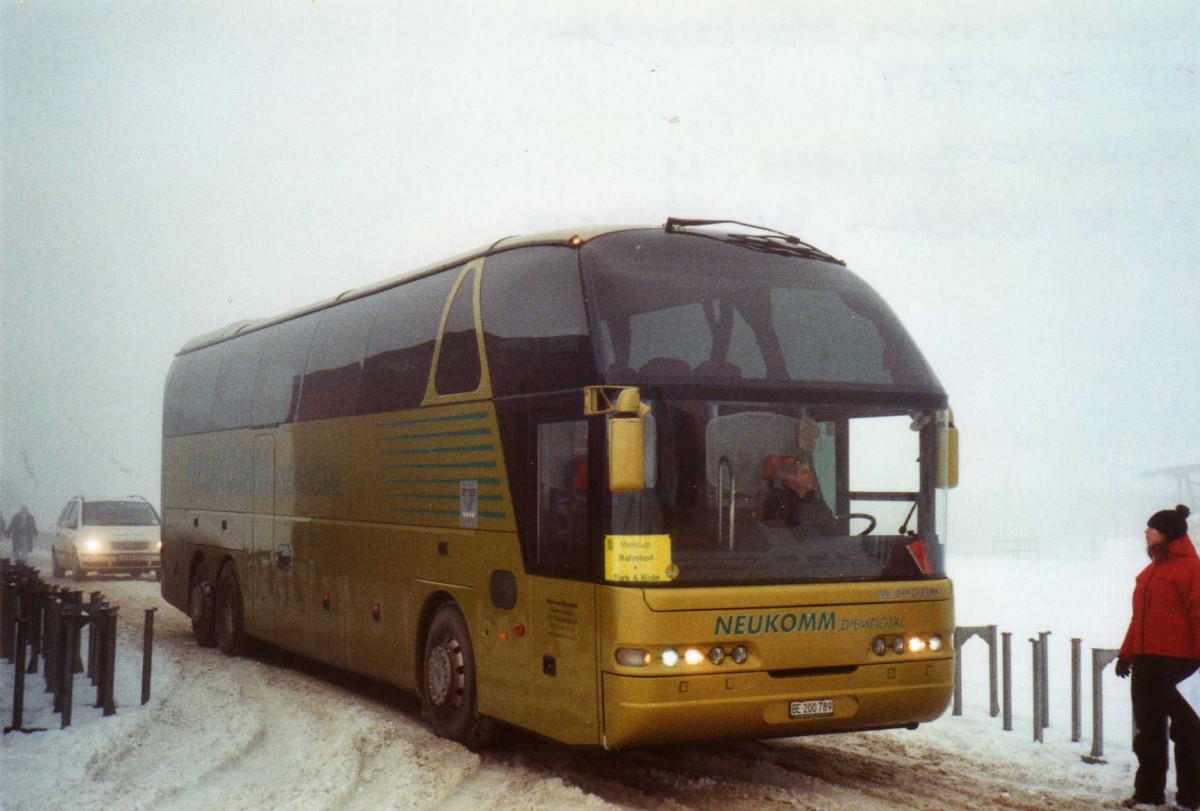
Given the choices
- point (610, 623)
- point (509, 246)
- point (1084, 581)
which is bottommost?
point (1084, 581)

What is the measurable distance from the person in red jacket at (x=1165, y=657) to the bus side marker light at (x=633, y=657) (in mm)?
3243

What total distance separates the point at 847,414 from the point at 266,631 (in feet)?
28.2

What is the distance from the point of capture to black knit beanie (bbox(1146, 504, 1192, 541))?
9.12m

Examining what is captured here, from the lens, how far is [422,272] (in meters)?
12.1

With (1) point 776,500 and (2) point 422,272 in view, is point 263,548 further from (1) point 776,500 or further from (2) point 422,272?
(1) point 776,500

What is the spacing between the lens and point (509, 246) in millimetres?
10422

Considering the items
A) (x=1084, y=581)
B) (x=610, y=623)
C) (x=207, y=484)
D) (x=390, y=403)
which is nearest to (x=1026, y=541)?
(x=1084, y=581)

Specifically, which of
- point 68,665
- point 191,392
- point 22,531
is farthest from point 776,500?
point 22,531

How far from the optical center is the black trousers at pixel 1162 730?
898 cm

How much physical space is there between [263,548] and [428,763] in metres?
6.06

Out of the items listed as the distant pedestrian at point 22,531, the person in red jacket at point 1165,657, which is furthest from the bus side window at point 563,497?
the distant pedestrian at point 22,531

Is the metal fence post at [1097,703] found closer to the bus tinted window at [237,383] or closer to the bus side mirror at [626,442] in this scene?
the bus side mirror at [626,442]

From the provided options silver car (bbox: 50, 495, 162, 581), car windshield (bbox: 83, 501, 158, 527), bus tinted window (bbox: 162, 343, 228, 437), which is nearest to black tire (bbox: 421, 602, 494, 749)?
bus tinted window (bbox: 162, 343, 228, 437)

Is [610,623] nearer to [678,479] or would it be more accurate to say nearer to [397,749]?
[678,479]
